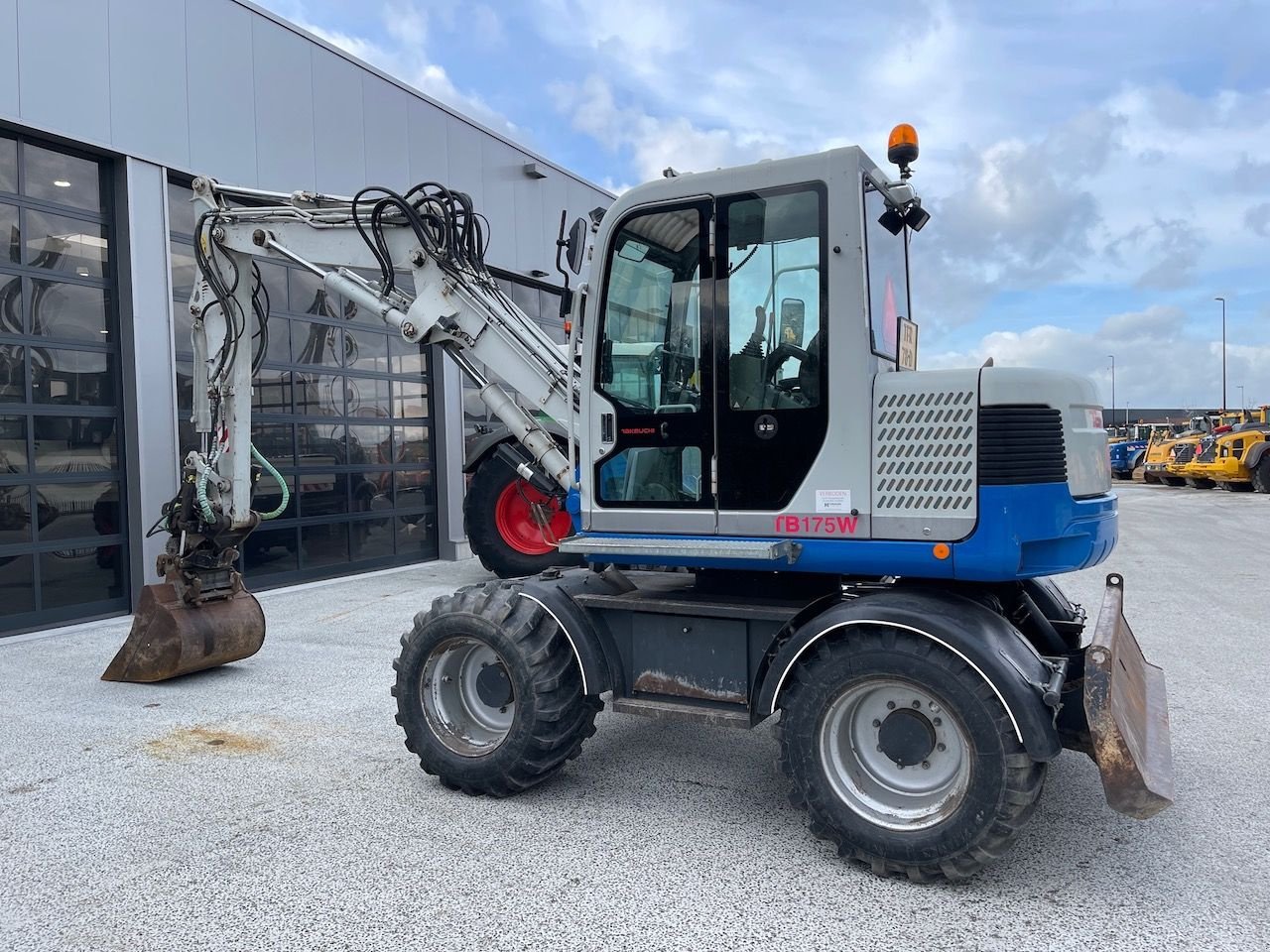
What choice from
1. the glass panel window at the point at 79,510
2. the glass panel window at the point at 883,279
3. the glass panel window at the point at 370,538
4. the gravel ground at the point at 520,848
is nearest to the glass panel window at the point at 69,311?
the glass panel window at the point at 79,510

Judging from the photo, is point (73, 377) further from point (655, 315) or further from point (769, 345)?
point (769, 345)

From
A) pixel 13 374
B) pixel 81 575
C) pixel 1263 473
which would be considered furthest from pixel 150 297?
pixel 1263 473

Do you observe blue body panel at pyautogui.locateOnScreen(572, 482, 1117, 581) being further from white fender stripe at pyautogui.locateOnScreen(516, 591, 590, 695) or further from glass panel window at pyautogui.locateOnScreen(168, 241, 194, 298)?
glass panel window at pyautogui.locateOnScreen(168, 241, 194, 298)

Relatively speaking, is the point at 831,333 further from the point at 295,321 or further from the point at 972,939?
the point at 295,321

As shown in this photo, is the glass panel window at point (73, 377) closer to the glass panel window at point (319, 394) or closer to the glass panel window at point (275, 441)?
the glass panel window at point (275, 441)

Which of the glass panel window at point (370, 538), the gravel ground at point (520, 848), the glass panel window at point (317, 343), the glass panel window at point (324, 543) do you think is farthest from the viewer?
the glass panel window at point (370, 538)

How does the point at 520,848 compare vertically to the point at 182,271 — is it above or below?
below

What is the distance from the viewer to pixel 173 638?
626 cm

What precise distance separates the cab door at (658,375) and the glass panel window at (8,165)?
6611 mm

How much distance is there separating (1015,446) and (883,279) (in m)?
1.01

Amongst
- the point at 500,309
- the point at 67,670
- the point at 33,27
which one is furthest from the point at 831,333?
the point at 33,27

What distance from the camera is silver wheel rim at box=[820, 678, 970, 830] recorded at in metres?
3.55

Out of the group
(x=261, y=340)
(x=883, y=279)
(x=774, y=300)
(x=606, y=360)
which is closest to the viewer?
(x=774, y=300)

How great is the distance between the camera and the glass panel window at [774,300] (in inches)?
153
